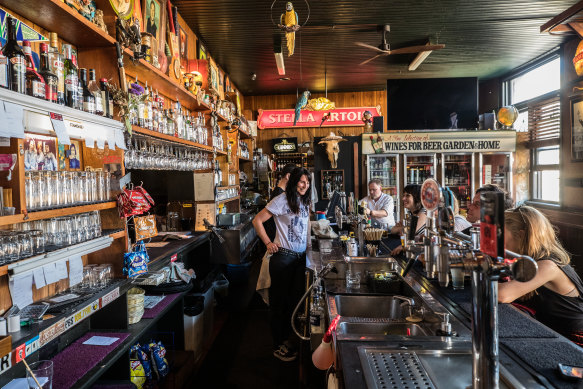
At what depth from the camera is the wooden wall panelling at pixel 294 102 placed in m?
9.23

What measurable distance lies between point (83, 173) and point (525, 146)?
810 centimetres

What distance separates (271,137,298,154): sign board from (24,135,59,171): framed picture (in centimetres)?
720

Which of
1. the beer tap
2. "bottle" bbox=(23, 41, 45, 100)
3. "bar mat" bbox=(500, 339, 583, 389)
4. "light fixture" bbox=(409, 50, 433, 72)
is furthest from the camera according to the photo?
"light fixture" bbox=(409, 50, 433, 72)

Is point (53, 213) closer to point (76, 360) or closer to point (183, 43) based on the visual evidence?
point (76, 360)

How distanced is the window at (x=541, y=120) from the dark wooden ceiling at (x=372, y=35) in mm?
379

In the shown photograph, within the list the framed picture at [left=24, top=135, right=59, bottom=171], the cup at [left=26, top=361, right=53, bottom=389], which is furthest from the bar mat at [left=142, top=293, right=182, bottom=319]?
the framed picture at [left=24, top=135, right=59, bottom=171]

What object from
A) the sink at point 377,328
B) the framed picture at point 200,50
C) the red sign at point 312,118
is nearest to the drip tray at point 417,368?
the sink at point 377,328

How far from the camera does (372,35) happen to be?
561 centimetres

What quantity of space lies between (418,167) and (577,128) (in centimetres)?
287

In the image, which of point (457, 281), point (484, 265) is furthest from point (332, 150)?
point (484, 265)

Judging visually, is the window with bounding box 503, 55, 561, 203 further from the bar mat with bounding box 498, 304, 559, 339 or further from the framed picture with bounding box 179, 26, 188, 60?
the framed picture with bounding box 179, 26, 188, 60

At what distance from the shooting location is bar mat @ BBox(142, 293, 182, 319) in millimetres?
2553

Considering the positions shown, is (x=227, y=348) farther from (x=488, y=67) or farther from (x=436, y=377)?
(x=488, y=67)

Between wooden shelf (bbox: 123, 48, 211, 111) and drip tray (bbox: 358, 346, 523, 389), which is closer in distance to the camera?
drip tray (bbox: 358, 346, 523, 389)
